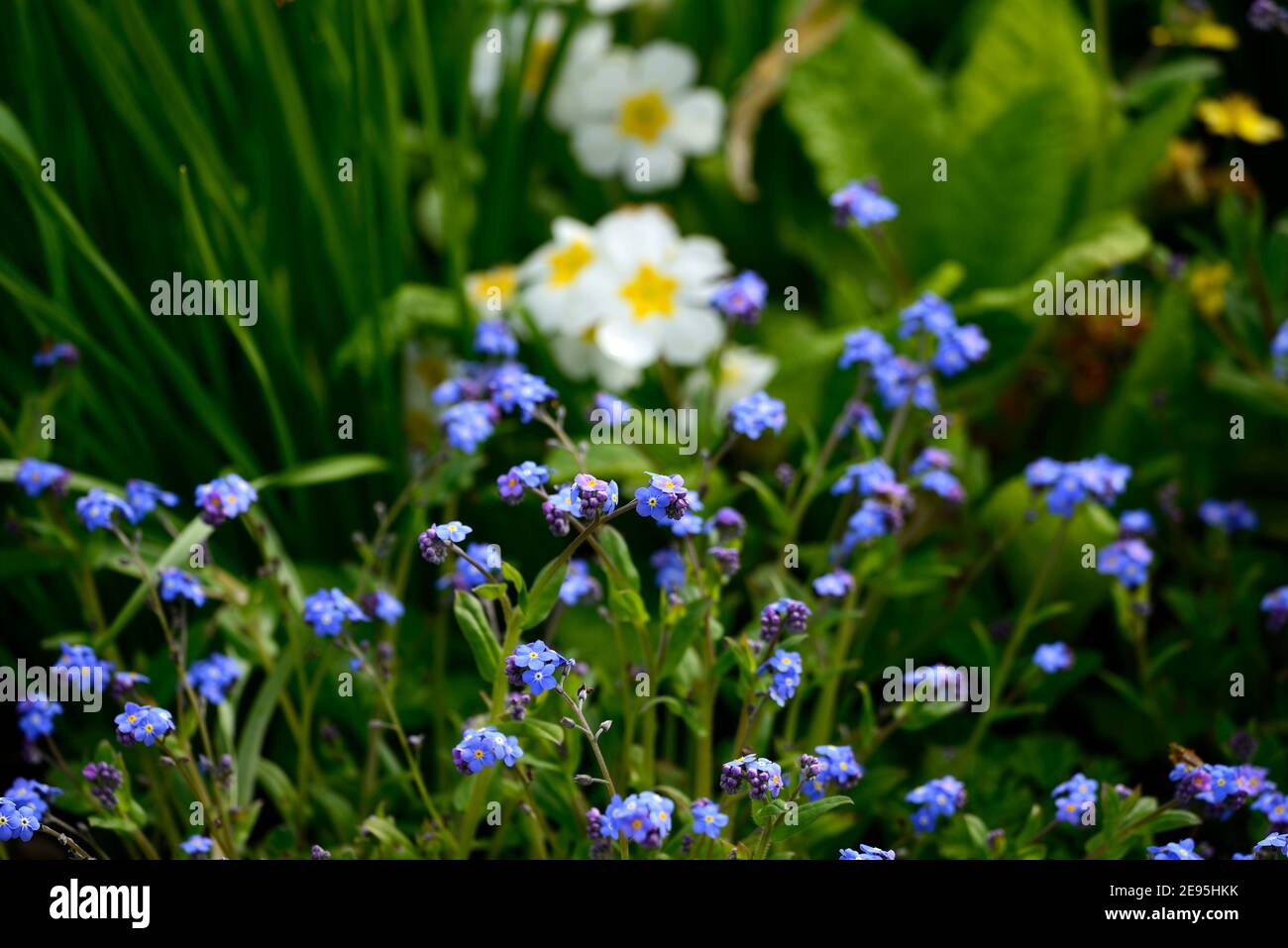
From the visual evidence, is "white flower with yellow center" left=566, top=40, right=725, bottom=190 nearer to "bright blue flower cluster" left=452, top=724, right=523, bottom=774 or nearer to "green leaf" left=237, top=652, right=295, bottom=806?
"green leaf" left=237, top=652, right=295, bottom=806

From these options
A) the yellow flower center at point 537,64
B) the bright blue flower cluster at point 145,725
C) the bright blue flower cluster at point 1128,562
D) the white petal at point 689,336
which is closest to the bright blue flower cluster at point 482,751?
the bright blue flower cluster at point 145,725

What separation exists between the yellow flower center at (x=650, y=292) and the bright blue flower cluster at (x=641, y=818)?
33.7 inches

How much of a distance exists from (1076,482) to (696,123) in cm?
99

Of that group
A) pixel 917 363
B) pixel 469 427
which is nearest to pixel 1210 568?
pixel 917 363

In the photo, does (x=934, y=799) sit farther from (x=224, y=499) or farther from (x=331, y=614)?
(x=224, y=499)

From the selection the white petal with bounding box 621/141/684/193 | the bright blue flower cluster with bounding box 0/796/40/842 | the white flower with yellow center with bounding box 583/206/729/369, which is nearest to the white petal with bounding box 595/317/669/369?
the white flower with yellow center with bounding box 583/206/729/369

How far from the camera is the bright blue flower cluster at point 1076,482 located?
1443 mm

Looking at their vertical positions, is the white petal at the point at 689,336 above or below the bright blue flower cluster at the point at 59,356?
above

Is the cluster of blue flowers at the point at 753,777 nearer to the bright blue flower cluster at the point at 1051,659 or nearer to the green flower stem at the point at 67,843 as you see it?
the bright blue flower cluster at the point at 1051,659

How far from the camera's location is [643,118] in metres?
2.20

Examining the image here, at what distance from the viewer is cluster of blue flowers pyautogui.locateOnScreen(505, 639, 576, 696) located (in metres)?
1.12

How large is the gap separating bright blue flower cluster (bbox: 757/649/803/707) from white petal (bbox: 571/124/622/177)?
1.14 metres

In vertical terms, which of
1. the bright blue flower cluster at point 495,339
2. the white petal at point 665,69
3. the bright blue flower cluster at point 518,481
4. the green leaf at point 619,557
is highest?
the white petal at point 665,69
